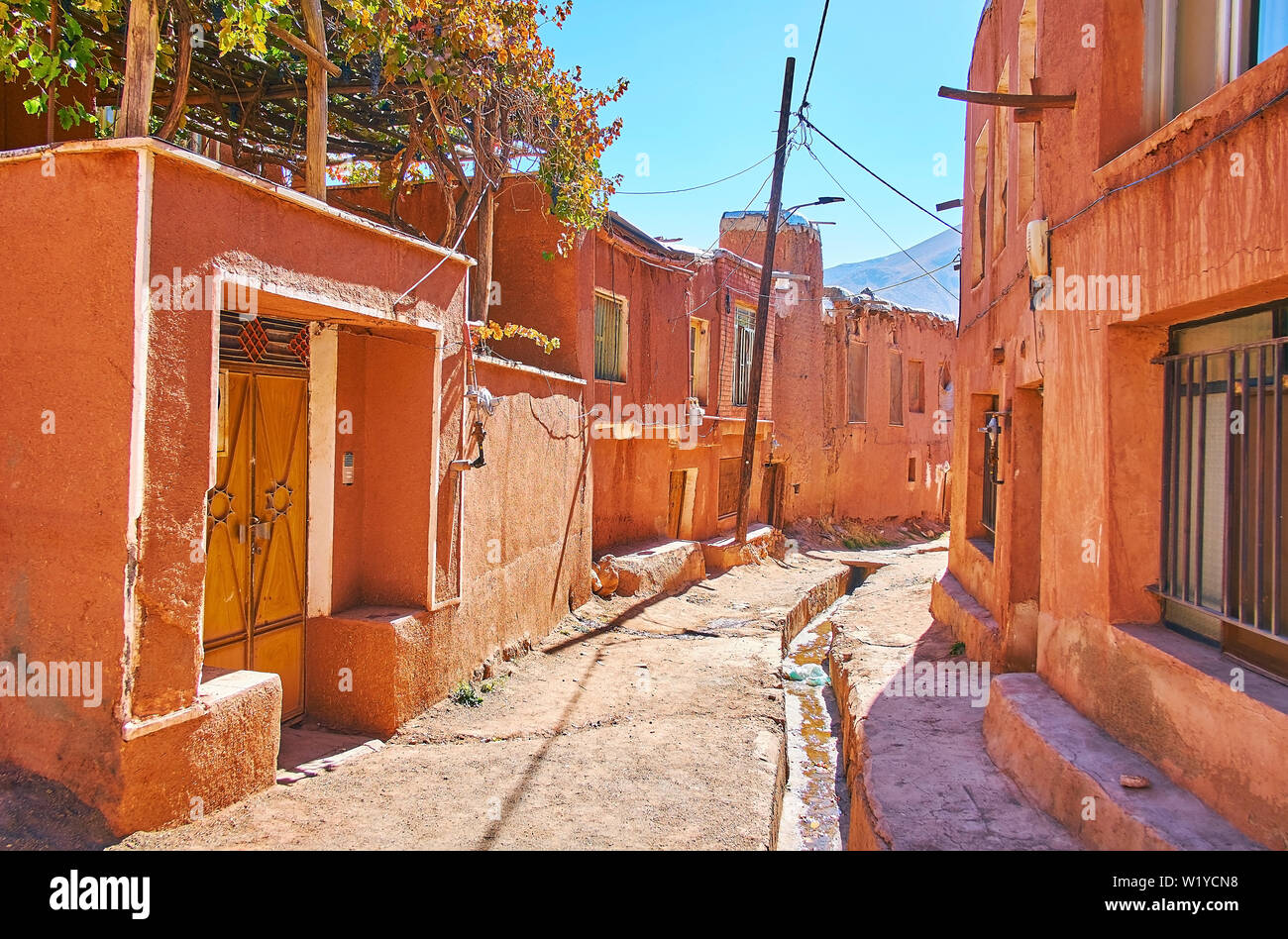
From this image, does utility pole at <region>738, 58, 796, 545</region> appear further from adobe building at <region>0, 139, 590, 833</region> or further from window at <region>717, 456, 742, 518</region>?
adobe building at <region>0, 139, 590, 833</region>

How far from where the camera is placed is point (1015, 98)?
5.53 meters

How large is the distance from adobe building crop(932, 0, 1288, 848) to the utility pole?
326 inches

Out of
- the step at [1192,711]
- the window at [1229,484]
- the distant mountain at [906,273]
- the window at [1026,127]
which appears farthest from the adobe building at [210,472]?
the distant mountain at [906,273]

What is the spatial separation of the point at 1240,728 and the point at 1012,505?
140 inches

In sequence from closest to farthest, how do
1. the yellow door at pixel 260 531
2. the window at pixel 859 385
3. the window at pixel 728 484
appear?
the yellow door at pixel 260 531, the window at pixel 728 484, the window at pixel 859 385

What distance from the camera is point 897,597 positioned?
40.7 ft

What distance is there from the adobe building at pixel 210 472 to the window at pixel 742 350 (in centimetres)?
1117

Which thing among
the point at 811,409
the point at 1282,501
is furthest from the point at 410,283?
the point at 811,409

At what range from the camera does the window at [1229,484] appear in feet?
11.6

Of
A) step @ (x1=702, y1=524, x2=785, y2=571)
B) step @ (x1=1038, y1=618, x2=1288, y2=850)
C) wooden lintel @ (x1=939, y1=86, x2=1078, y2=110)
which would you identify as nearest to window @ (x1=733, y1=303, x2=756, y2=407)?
step @ (x1=702, y1=524, x2=785, y2=571)

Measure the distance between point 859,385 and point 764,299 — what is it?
9.47 metres

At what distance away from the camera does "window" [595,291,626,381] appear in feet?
40.6

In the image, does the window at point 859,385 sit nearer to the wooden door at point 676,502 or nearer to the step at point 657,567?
the wooden door at point 676,502
